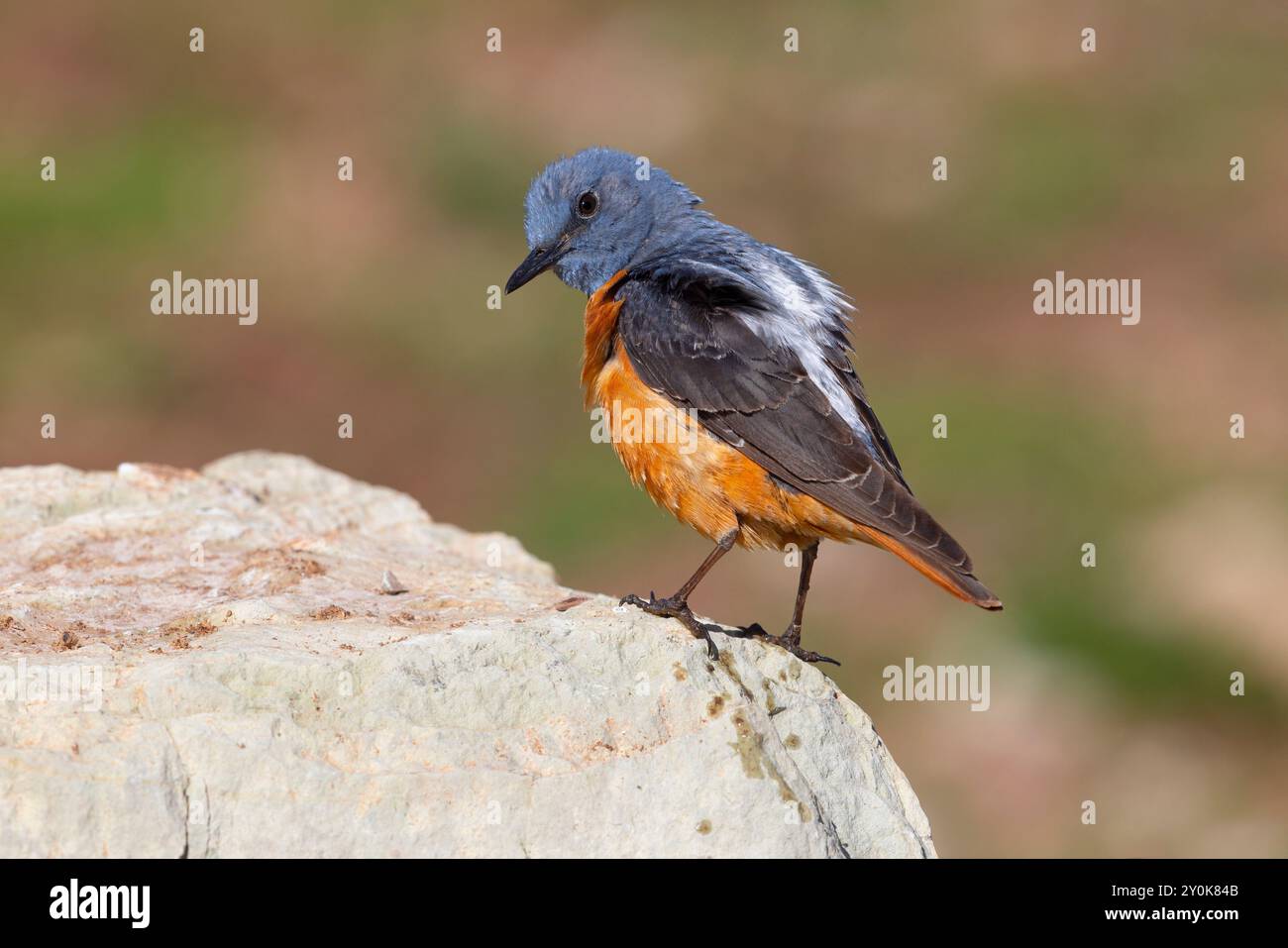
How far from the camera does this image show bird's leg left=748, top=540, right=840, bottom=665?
22.7ft

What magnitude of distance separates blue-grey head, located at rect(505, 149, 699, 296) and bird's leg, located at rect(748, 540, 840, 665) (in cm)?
181

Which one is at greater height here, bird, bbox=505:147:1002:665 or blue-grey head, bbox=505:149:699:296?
blue-grey head, bbox=505:149:699:296

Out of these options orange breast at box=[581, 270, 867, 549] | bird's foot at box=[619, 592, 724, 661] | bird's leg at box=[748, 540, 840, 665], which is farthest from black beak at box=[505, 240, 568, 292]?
bird's foot at box=[619, 592, 724, 661]

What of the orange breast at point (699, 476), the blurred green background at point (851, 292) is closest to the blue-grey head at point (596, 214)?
the orange breast at point (699, 476)

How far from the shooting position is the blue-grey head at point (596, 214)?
336 inches

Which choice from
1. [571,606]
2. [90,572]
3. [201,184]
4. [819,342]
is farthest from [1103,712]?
[201,184]

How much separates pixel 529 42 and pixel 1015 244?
7.31 metres

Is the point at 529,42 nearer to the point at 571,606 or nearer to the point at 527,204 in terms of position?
the point at 527,204

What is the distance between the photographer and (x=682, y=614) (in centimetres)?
651
